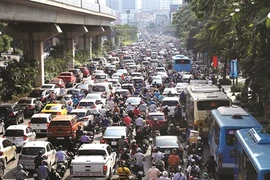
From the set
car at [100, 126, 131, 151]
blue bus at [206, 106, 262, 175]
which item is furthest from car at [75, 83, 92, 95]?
blue bus at [206, 106, 262, 175]

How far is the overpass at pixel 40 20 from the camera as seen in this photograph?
4084 centimetres

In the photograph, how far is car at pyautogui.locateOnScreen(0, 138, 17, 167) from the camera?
22.4 metres

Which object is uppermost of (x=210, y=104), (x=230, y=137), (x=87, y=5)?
(x=87, y=5)

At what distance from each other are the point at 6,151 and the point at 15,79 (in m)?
23.4

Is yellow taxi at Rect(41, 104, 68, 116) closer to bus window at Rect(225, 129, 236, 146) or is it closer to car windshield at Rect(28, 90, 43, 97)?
car windshield at Rect(28, 90, 43, 97)

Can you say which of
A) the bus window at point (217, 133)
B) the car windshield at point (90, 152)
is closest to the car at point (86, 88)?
Result: the bus window at point (217, 133)

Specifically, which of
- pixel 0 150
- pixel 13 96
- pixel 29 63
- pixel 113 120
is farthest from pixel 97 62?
pixel 0 150

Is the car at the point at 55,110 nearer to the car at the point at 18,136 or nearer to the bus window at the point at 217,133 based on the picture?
the car at the point at 18,136

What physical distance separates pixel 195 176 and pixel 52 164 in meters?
6.08

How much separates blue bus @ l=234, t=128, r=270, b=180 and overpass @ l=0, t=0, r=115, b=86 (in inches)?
958

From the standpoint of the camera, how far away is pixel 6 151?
75.2 ft

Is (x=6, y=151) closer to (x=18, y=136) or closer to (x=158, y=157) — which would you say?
(x=18, y=136)

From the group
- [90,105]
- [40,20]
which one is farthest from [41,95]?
[40,20]

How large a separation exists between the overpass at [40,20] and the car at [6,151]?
50.5 ft
